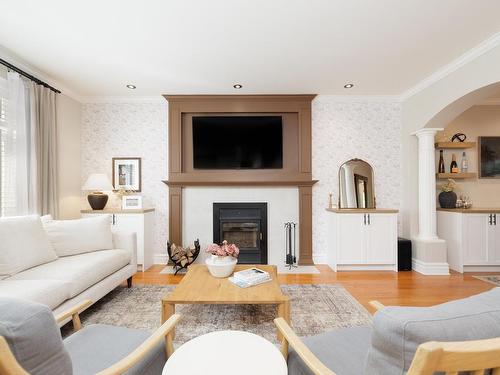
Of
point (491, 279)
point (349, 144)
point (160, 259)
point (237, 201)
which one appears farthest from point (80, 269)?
point (491, 279)

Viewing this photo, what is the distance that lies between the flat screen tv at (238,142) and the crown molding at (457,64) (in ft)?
6.51

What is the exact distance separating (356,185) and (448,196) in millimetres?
1382

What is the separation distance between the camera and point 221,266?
2.39 meters

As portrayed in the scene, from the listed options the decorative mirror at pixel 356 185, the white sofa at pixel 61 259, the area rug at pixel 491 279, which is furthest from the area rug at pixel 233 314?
the area rug at pixel 491 279

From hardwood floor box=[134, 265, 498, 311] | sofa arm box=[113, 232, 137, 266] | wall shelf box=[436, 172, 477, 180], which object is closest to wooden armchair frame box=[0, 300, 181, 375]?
sofa arm box=[113, 232, 137, 266]

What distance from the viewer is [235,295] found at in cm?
203

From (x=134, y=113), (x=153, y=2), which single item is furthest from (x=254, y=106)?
(x=153, y=2)

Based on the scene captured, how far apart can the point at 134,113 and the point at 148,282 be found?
259 centimetres

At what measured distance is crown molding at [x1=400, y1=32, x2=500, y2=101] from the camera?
267cm

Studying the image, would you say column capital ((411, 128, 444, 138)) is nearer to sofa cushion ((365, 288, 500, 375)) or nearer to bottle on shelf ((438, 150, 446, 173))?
bottle on shelf ((438, 150, 446, 173))

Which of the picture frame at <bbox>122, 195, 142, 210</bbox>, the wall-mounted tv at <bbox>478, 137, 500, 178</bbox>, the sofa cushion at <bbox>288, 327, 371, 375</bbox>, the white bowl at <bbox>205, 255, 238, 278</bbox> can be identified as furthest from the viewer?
the wall-mounted tv at <bbox>478, 137, 500, 178</bbox>

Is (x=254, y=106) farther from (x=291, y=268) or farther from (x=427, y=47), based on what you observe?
(x=291, y=268)

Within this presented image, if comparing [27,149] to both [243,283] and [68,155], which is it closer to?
[68,155]

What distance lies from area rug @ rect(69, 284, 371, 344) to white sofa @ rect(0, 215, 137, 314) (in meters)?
0.21
